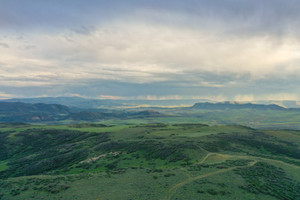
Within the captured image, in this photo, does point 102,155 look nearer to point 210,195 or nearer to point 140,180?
point 140,180

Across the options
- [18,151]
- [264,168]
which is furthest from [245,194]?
[18,151]

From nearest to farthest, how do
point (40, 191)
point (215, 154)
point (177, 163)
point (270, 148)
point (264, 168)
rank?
point (40, 191) → point (264, 168) → point (177, 163) → point (215, 154) → point (270, 148)

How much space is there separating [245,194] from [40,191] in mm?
49241

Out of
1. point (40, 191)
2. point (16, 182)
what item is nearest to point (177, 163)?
point (40, 191)

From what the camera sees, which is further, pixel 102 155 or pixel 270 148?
pixel 270 148

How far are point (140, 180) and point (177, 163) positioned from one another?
27.5m

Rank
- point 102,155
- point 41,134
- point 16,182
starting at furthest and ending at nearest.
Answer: point 41,134, point 102,155, point 16,182

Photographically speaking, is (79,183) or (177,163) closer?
(79,183)

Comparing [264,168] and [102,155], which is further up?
[264,168]

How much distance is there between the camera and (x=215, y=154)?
86.9 m

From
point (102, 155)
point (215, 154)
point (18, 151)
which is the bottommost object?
point (18, 151)

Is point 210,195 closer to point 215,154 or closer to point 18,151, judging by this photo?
point 215,154

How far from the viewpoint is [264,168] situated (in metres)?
62.2

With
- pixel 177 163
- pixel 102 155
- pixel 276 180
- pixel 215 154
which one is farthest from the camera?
pixel 102 155
